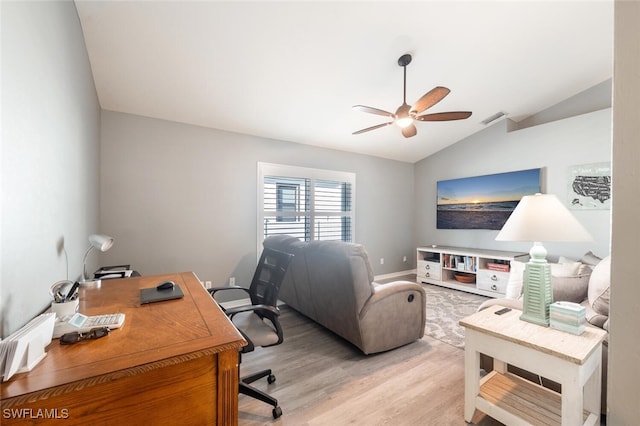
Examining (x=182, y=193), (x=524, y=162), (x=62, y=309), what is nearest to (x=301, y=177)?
(x=182, y=193)

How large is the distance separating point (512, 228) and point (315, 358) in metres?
1.81

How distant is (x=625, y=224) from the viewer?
1.58 ft

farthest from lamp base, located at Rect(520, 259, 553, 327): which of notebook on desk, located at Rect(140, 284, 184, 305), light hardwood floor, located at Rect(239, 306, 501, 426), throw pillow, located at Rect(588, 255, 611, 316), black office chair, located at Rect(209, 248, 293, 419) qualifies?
notebook on desk, located at Rect(140, 284, 184, 305)

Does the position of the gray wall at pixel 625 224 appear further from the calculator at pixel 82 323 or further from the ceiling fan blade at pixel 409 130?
the ceiling fan blade at pixel 409 130

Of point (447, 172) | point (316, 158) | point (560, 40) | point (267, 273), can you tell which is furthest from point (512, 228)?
point (447, 172)

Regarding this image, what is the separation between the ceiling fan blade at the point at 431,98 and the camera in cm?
224

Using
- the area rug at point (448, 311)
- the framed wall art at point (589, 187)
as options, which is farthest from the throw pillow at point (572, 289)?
the framed wall art at point (589, 187)

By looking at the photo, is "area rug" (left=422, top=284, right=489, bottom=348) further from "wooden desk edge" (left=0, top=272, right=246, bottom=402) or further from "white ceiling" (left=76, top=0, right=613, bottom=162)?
"white ceiling" (left=76, top=0, right=613, bottom=162)

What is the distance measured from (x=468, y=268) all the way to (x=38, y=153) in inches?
196

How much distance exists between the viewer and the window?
389cm

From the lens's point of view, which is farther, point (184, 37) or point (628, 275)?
point (184, 37)

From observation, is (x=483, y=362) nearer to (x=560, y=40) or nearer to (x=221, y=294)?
(x=221, y=294)

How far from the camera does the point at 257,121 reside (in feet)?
11.3

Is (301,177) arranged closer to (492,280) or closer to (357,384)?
(357,384)
